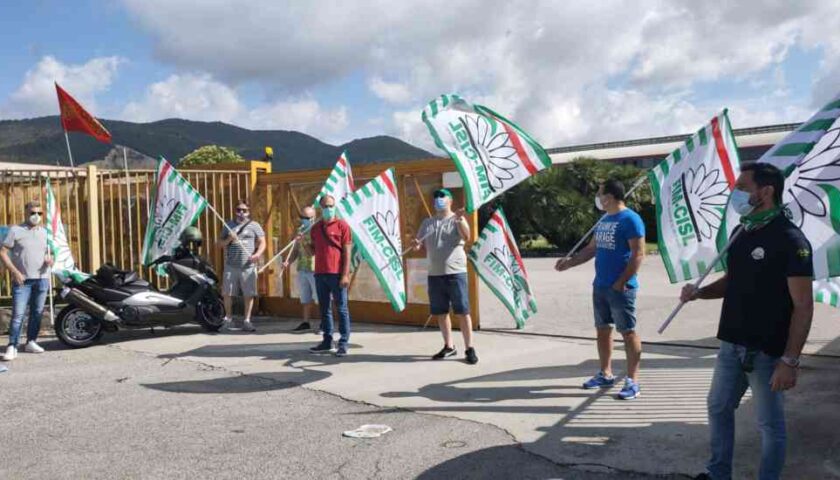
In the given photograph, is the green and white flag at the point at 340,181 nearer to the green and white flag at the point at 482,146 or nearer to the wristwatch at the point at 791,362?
the green and white flag at the point at 482,146

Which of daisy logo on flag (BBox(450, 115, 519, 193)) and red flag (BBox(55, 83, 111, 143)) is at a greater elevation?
red flag (BBox(55, 83, 111, 143))

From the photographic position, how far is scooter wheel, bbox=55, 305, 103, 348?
917cm

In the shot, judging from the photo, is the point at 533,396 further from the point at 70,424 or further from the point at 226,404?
the point at 70,424

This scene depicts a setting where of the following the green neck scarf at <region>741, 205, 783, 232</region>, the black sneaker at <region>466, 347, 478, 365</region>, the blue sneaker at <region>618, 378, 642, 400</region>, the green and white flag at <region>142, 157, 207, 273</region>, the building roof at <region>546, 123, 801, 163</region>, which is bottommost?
the blue sneaker at <region>618, 378, 642, 400</region>

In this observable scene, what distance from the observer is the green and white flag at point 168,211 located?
32.1ft

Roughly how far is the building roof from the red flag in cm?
3655

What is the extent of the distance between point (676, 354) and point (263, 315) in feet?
22.0

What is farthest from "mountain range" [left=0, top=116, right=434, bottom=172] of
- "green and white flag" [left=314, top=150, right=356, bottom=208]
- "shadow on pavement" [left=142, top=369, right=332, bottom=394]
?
"shadow on pavement" [left=142, top=369, right=332, bottom=394]

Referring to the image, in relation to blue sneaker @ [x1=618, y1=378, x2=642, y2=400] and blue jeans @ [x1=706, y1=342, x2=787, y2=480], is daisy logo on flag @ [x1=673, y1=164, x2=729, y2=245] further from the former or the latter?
blue jeans @ [x1=706, y1=342, x2=787, y2=480]

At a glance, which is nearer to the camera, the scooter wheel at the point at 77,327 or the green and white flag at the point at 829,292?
the green and white flag at the point at 829,292

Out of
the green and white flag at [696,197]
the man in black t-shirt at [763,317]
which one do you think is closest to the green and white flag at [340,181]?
the green and white flag at [696,197]

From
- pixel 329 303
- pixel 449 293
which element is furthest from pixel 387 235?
pixel 449 293

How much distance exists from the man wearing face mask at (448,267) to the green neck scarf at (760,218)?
159 inches

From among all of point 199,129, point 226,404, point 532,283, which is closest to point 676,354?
point 226,404
